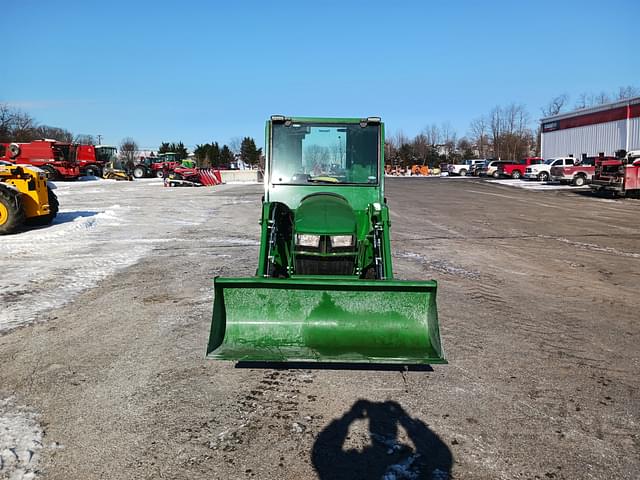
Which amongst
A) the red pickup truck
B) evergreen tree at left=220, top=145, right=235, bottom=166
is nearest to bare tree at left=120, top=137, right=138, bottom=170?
evergreen tree at left=220, top=145, right=235, bottom=166

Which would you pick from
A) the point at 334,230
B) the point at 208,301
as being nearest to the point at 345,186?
the point at 334,230

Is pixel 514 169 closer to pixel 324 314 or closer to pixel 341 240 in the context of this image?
pixel 341 240

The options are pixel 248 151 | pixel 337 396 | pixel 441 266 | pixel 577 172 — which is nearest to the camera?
pixel 337 396

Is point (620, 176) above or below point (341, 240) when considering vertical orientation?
above

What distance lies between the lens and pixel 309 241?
5.86 m

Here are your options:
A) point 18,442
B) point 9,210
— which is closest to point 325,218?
point 18,442

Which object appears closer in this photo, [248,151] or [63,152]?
[63,152]

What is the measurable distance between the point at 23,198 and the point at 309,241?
1086 cm

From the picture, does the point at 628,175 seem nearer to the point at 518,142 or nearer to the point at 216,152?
the point at 518,142

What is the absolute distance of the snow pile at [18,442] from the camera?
129 inches

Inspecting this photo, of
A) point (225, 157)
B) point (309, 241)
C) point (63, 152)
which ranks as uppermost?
point (225, 157)

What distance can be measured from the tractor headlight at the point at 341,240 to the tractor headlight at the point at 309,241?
0.53ft

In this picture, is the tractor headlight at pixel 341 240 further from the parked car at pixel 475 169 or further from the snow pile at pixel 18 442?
the parked car at pixel 475 169

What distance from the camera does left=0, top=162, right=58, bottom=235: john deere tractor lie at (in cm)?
1302
